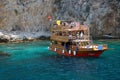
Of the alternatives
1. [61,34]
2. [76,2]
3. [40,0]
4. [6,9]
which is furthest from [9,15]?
[61,34]

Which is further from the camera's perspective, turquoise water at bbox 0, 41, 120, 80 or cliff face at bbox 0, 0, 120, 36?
cliff face at bbox 0, 0, 120, 36

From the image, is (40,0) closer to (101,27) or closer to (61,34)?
(101,27)

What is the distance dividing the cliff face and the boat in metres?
32.8

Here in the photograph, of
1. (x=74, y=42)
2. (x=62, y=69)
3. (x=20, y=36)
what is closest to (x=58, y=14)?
(x=20, y=36)

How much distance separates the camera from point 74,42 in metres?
54.0

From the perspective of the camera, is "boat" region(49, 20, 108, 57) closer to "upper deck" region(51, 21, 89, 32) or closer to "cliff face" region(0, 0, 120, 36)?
"upper deck" region(51, 21, 89, 32)

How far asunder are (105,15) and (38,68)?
51559 millimetres

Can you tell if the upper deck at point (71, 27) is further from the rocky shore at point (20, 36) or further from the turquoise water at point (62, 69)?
the rocky shore at point (20, 36)

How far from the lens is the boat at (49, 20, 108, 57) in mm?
51431

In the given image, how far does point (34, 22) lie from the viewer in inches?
3949

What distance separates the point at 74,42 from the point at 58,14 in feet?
150

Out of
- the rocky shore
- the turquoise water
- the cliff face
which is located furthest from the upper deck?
the cliff face

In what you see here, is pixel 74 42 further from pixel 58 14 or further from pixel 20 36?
pixel 58 14

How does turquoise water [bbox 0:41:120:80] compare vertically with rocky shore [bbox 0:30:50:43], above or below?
below
